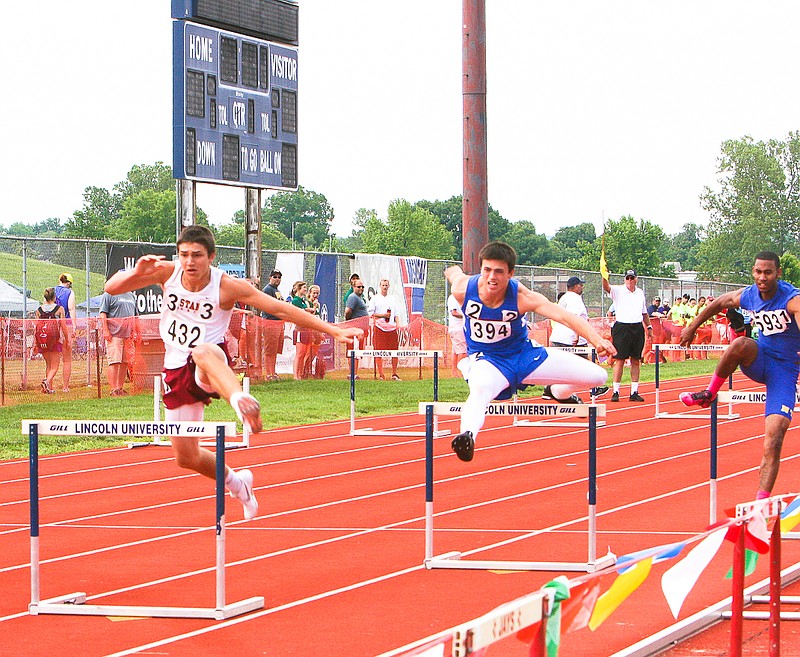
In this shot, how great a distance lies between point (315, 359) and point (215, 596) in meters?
16.0

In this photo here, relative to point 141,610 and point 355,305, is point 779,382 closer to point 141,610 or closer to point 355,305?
point 141,610

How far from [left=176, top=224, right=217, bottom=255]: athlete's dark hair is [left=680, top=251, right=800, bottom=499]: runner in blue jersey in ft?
11.1

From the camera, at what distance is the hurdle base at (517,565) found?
23.9 ft

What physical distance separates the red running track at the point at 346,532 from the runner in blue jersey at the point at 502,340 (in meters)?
1.07

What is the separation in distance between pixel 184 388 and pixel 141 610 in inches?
55.4

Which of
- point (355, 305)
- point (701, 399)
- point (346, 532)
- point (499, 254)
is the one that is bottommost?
point (346, 532)

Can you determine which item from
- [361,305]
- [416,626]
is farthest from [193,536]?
[361,305]

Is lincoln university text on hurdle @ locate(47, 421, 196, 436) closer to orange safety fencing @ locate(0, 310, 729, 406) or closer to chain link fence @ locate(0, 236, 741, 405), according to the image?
orange safety fencing @ locate(0, 310, 729, 406)

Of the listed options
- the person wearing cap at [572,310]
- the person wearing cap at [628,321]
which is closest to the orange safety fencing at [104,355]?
the person wearing cap at [572,310]

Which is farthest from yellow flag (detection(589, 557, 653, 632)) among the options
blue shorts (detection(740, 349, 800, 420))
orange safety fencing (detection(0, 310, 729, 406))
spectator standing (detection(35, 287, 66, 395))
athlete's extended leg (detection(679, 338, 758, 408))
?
spectator standing (detection(35, 287, 66, 395))

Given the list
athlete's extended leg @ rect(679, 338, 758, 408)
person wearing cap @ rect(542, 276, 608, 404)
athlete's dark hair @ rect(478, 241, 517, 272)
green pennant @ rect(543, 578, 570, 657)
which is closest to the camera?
green pennant @ rect(543, 578, 570, 657)

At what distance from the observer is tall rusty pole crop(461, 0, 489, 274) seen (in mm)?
14664

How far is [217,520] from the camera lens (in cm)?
610

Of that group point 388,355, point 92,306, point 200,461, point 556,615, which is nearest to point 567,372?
point 200,461
